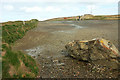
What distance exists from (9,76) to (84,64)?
26.7 feet

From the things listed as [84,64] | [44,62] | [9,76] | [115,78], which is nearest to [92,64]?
[84,64]

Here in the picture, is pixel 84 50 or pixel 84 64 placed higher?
pixel 84 50

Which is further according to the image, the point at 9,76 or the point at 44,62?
the point at 44,62

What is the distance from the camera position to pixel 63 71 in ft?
37.7

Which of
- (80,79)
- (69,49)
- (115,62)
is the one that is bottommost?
(80,79)

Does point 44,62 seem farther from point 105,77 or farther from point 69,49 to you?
point 105,77

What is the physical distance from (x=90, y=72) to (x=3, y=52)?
8.67 m

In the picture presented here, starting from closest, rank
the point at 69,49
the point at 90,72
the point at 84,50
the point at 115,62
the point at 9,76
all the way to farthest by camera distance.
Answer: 1. the point at 9,76
2. the point at 90,72
3. the point at 115,62
4. the point at 84,50
5. the point at 69,49

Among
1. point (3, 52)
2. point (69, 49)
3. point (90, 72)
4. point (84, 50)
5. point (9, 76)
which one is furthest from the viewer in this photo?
point (69, 49)

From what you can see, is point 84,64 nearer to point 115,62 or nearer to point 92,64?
point 92,64

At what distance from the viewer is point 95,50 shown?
1310 cm

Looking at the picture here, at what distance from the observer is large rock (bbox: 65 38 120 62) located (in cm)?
1246

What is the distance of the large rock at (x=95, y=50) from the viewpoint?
12.5 meters

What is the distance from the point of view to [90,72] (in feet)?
36.7
